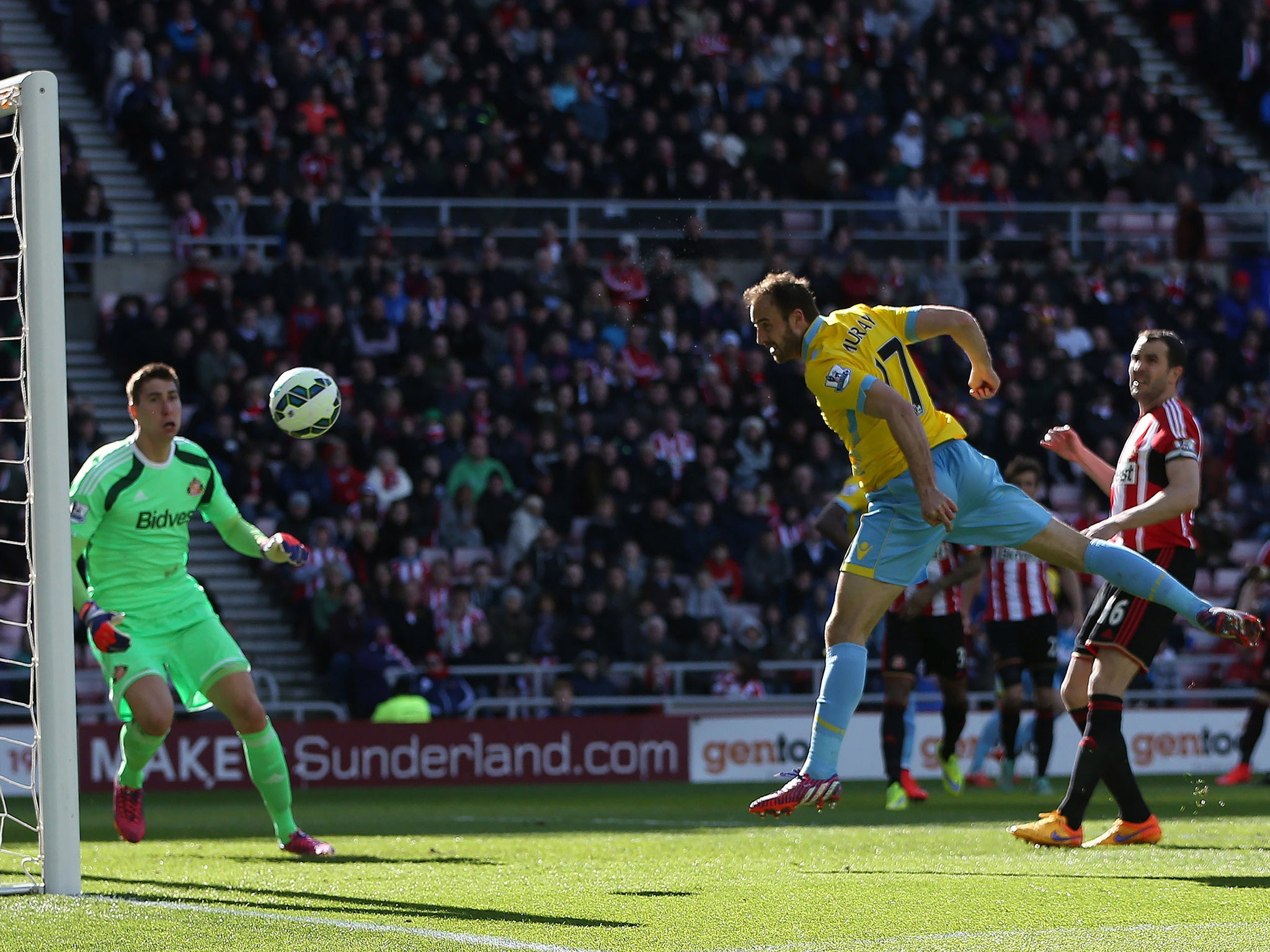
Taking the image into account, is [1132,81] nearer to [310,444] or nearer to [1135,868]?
[310,444]

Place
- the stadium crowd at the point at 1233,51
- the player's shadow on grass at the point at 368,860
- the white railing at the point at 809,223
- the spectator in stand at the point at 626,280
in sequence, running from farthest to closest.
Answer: the stadium crowd at the point at 1233,51 → the white railing at the point at 809,223 → the spectator in stand at the point at 626,280 → the player's shadow on grass at the point at 368,860

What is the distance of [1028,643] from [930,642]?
38.9 inches

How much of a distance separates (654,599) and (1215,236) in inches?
397

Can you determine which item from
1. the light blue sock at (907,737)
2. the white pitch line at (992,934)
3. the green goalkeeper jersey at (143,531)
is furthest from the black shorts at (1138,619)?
the light blue sock at (907,737)

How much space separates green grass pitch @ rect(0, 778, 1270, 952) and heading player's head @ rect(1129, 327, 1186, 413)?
199 centimetres

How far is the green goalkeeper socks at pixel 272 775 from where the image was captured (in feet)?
27.4

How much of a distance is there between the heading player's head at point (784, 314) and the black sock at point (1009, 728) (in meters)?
6.63

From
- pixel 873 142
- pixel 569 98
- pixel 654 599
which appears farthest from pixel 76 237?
pixel 873 142

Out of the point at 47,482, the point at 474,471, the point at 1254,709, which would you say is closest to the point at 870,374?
the point at 47,482

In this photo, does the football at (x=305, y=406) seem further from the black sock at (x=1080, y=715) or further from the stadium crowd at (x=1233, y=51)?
the stadium crowd at (x=1233, y=51)

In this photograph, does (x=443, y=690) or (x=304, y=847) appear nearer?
(x=304, y=847)

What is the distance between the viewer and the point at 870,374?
270 inches

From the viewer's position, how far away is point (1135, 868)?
693 centimetres

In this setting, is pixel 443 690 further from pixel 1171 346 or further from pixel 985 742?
pixel 1171 346
